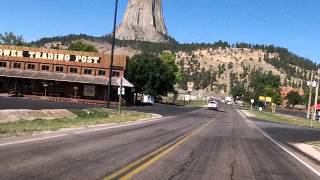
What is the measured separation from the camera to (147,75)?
98000 mm

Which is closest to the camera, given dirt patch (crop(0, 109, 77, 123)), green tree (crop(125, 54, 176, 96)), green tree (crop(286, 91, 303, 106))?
dirt patch (crop(0, 109, 77, 123))

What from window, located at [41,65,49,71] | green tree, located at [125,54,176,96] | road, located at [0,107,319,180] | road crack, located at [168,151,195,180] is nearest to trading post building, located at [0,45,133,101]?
window, located at [41,65,49,71]

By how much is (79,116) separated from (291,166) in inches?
899

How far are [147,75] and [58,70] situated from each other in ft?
76.3

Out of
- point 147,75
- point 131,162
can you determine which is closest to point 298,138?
point 131,162

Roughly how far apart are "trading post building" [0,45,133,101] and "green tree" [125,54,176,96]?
18928 millimetres

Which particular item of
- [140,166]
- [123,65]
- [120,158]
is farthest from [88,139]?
[123,65]

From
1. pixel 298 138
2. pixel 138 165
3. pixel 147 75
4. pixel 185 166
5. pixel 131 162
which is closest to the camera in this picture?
pixel 138 165

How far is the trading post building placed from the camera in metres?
75.4

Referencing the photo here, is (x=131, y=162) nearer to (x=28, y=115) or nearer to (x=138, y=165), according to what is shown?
(x=138, y=165)

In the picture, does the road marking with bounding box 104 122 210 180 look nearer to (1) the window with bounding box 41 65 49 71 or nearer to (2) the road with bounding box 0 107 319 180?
(2) the road with bounding box 0 107 319 180

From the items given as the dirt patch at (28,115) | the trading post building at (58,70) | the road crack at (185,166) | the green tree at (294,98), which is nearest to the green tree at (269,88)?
the green tree at (294,98)

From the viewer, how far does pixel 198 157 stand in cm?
1602

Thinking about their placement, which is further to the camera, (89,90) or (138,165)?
(89,90)
